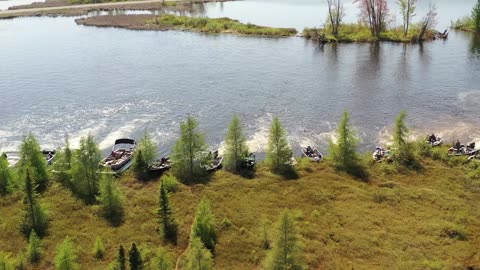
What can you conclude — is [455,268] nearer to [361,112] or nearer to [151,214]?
[151,214]

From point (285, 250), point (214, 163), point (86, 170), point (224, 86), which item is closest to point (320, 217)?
point (285, 250)

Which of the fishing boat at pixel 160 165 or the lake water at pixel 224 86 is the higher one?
the lake water at pixel 224 86

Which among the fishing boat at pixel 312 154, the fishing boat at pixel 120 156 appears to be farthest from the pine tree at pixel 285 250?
the fishing boat at pixel 312 154

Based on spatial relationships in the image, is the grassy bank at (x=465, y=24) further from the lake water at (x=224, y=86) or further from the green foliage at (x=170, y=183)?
the green foliage at (x=170, y=183)

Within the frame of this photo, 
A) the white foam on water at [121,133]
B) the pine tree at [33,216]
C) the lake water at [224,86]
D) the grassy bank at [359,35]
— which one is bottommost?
the pine tree at [33,216]

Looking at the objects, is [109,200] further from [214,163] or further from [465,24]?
[465,24]

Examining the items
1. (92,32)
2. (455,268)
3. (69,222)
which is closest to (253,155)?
(69,222)
